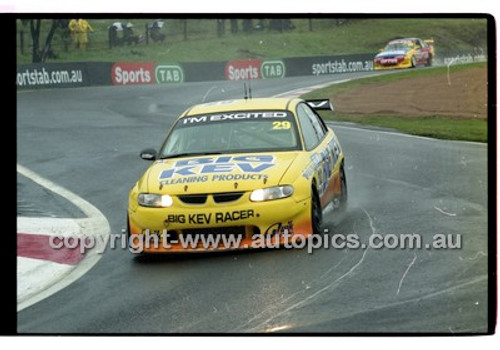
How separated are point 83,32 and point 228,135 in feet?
7.92

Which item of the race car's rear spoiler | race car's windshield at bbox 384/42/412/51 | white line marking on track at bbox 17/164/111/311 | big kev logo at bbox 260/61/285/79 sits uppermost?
race car's windshield at bbox 384/42/412/51

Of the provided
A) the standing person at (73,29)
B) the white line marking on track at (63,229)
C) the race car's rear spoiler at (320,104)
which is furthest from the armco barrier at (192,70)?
the race car's rear spoiler at (320,104)

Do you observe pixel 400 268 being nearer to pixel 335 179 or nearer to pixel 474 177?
pixel 474 177

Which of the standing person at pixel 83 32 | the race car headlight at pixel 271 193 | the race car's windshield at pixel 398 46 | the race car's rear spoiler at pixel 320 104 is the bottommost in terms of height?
the race car headlight at pixel 271 193

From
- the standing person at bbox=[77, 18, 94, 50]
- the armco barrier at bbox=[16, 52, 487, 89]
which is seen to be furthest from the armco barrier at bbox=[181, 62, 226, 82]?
the standing person at bbox=[77, 18, 94, 50]

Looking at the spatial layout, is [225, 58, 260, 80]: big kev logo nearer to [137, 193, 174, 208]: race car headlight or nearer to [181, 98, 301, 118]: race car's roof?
[181, 98, 301, 118]: race car's roof

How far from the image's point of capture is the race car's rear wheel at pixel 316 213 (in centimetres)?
766

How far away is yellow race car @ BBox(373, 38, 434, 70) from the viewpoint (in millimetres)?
6370

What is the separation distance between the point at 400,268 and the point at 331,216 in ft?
5.06

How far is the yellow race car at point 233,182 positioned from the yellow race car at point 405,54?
108 cm

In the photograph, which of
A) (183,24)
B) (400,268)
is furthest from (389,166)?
(183,24)

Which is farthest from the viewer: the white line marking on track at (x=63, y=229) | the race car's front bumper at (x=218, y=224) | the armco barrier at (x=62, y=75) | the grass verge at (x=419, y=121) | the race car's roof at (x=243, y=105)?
the race car's roof at (x=243, y=105)

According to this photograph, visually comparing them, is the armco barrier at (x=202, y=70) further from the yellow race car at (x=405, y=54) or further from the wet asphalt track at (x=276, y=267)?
the yellow race car at (x=405, y=54)

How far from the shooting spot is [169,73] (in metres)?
6.69
